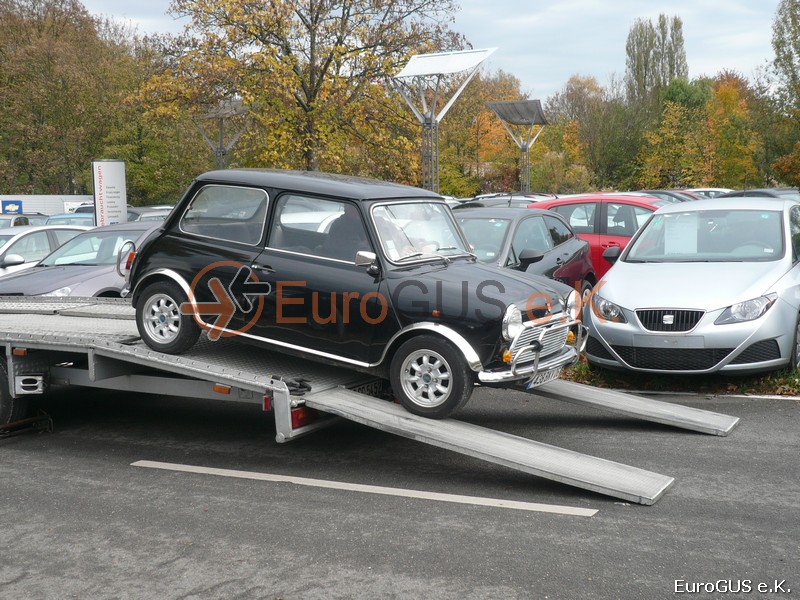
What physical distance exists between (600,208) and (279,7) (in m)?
13.0

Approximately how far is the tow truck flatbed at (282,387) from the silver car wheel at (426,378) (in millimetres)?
153

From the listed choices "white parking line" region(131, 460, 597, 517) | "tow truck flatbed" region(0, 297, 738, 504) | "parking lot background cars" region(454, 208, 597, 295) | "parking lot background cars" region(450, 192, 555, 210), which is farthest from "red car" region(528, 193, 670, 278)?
"white parking line" region(131, 460, 597, 517)

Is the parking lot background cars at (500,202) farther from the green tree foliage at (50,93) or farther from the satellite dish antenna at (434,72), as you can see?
the green tree foliage at (50,93)

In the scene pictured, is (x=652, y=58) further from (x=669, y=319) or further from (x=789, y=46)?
(x=669, y=319)

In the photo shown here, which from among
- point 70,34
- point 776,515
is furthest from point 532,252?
point 70,34

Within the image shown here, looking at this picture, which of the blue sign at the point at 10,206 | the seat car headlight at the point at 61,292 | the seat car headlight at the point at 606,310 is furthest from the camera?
the blue sign at the point at 10,206

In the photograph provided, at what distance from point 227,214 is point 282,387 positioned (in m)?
1.80

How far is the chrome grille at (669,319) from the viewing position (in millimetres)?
8289

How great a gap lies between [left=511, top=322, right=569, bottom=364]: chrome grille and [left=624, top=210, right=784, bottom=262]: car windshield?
10.1ft

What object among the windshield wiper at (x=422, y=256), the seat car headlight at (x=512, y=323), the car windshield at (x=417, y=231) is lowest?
the seat car headlight at (x=512, y=323)

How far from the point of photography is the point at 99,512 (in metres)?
5.81

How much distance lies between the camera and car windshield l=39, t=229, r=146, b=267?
12297mm

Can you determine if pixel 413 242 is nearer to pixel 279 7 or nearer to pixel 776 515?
pixel 776 515

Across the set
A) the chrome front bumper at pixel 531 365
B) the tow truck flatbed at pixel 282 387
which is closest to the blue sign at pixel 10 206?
the tow truck flatbed at pixel 282 387
